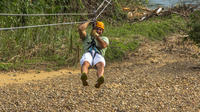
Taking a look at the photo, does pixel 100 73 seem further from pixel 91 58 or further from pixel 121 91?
pixel 121 91

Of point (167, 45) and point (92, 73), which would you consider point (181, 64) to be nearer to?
point (167, 45)

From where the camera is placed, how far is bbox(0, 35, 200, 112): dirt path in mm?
7379

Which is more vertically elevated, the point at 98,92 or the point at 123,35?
the point at 123,35

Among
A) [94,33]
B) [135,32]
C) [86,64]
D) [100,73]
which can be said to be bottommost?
[100,73]

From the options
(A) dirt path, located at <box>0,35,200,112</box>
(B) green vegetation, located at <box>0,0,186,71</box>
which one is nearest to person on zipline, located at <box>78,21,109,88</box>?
(A) dirt path, located at <box>0,35,200,112</box>

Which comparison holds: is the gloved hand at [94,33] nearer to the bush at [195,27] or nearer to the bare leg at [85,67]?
the bare leg at [85,67]

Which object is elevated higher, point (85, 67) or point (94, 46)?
point (94, 46)

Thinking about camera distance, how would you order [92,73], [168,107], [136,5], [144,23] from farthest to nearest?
[136,5]
[144,23]
[92,73]
[168,107]

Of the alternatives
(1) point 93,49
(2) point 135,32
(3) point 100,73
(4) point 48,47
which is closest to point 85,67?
(3) point 100,73

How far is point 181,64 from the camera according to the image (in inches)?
436

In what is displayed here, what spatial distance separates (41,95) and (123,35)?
533 centimetres

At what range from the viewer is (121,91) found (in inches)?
326

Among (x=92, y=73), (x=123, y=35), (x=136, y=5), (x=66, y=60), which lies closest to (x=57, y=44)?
(x=66, y=60)

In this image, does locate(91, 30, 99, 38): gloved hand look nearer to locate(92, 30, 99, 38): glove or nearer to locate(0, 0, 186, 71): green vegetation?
locate(92, 30, 99, 38): glove
